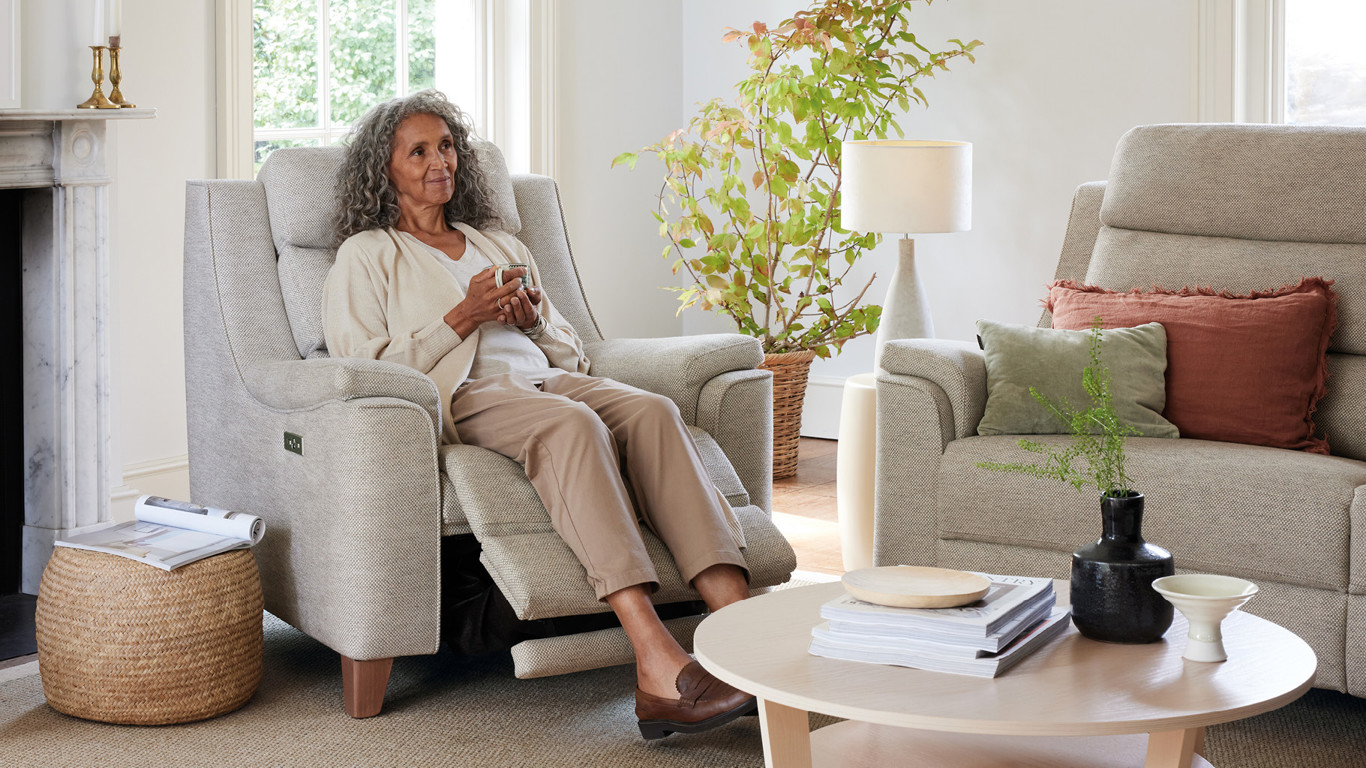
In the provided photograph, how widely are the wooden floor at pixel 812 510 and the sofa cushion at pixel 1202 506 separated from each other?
1.99 feet

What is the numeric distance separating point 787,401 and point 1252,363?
1.87 meters

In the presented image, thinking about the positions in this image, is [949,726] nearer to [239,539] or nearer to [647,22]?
[239,539]

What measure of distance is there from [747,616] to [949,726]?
0.41 meters

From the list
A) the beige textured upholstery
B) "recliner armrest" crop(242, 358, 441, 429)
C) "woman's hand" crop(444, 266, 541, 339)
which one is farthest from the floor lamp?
"recliner armrest" crop(242, 358, 441, 429)

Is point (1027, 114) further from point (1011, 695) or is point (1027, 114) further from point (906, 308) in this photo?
point (1011, 695)

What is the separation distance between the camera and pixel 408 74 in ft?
13.4

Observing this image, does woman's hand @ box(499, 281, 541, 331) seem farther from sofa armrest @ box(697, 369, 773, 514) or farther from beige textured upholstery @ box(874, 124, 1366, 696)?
beige textured upholstery @ box(874, 124, 1366, 696)

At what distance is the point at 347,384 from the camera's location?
219 cm

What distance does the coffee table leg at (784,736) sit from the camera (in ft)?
5.04

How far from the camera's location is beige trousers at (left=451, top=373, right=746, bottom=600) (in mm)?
2170

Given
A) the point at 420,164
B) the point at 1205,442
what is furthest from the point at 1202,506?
the point at 420,164

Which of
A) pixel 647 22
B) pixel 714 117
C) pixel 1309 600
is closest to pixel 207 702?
pixel 1309 600

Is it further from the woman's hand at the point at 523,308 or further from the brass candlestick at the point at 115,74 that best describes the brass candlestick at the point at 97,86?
the woman's hand at the point at 523,308

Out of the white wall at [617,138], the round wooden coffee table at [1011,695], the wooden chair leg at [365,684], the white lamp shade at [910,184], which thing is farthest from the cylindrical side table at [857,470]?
the white wall at [617,138]
